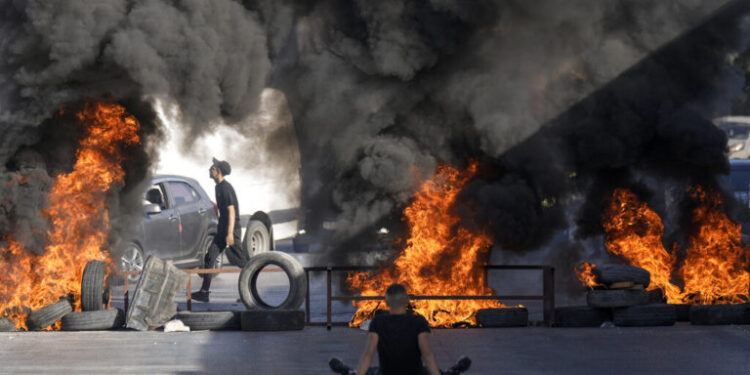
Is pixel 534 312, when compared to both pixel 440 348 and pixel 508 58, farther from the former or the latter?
pixel 440 348

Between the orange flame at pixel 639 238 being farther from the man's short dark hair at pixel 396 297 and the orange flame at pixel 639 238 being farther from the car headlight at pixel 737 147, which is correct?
the car headlight at pixel 737 147

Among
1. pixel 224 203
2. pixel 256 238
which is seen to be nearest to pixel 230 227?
pixel 224 203

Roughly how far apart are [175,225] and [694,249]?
9340mm

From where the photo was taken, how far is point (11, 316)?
12750 millimetres

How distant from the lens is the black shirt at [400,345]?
6473 mm

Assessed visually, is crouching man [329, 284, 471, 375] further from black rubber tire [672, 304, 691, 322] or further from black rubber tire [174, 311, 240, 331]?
black rubber tire [672, 304, 691, 322]

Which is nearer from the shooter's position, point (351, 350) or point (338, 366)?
point (338, 366)

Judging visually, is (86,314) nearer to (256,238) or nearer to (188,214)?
(188,214)

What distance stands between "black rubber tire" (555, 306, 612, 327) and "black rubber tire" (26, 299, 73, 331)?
19.4 feet

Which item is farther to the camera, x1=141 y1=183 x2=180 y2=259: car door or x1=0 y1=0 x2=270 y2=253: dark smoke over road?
x1=141 y1=183 x2=180 y2=259: car door

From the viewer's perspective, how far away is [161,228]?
61.5ft

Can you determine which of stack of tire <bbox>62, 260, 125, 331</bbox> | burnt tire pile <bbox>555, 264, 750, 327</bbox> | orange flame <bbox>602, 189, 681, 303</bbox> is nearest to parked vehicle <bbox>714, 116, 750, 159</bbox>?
orange flame <bbox>602, 189, 681, 303</bbox>

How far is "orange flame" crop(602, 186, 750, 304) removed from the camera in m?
13.3

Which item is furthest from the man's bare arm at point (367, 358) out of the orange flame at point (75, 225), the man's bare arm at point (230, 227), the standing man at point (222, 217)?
the man's bare arm at point (230, 227)
